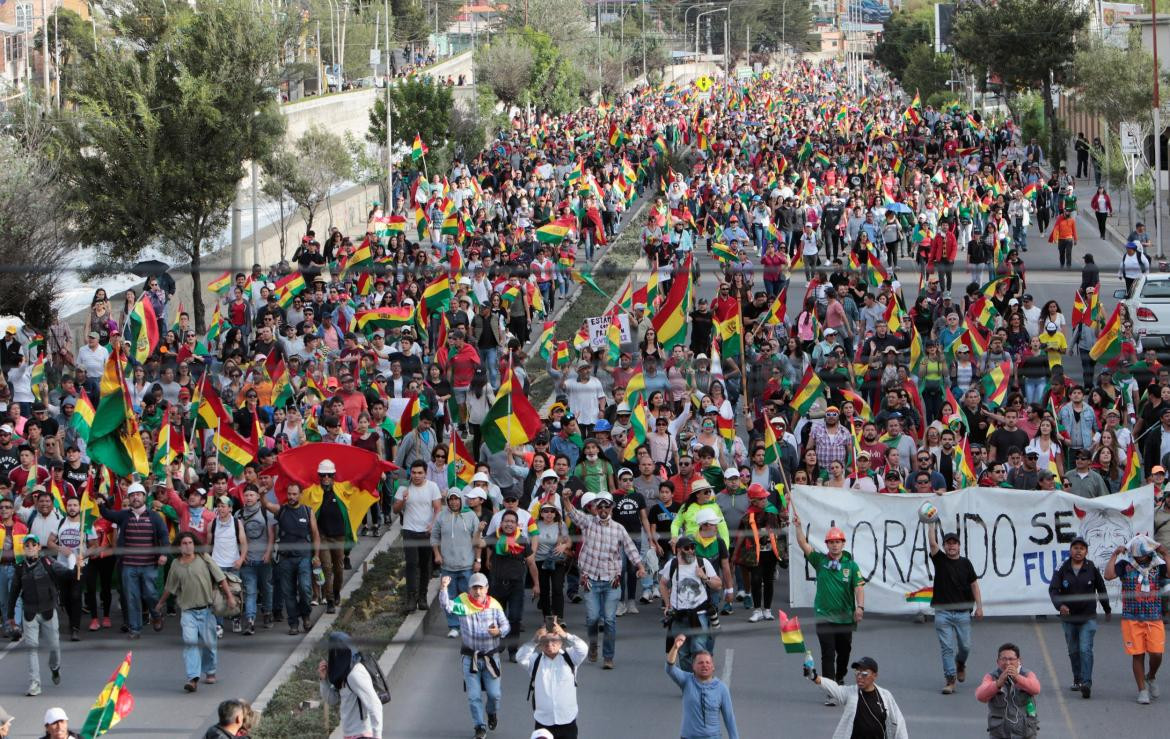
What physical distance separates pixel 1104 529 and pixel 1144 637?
1568 millimetres

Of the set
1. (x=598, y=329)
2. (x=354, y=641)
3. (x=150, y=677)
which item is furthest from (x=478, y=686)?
(x=598, y=329)

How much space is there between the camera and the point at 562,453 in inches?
628

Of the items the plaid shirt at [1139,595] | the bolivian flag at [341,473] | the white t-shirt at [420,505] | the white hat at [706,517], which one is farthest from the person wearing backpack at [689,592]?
the bolivian flag at [341,473]

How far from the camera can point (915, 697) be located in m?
13.0

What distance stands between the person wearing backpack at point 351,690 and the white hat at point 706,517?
2.97 metres

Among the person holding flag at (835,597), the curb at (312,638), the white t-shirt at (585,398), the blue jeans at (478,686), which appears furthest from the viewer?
the white t-shirt at (585,398)

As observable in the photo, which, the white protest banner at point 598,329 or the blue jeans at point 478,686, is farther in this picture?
the white protest banner at point 598,329

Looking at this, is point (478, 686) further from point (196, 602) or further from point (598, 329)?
point (598, 329)

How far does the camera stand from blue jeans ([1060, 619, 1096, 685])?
41.8 feet

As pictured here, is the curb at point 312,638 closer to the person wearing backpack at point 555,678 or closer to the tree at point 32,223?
the person wearing backpack at point 555,678

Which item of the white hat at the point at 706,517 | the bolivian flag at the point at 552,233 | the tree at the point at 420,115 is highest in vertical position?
the tree at the point at 420,115

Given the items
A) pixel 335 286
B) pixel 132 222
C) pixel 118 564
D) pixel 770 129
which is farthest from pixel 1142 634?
pixel 770 129

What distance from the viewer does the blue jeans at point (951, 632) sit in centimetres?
1293

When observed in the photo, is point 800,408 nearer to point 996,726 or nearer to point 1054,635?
point 1054,635
